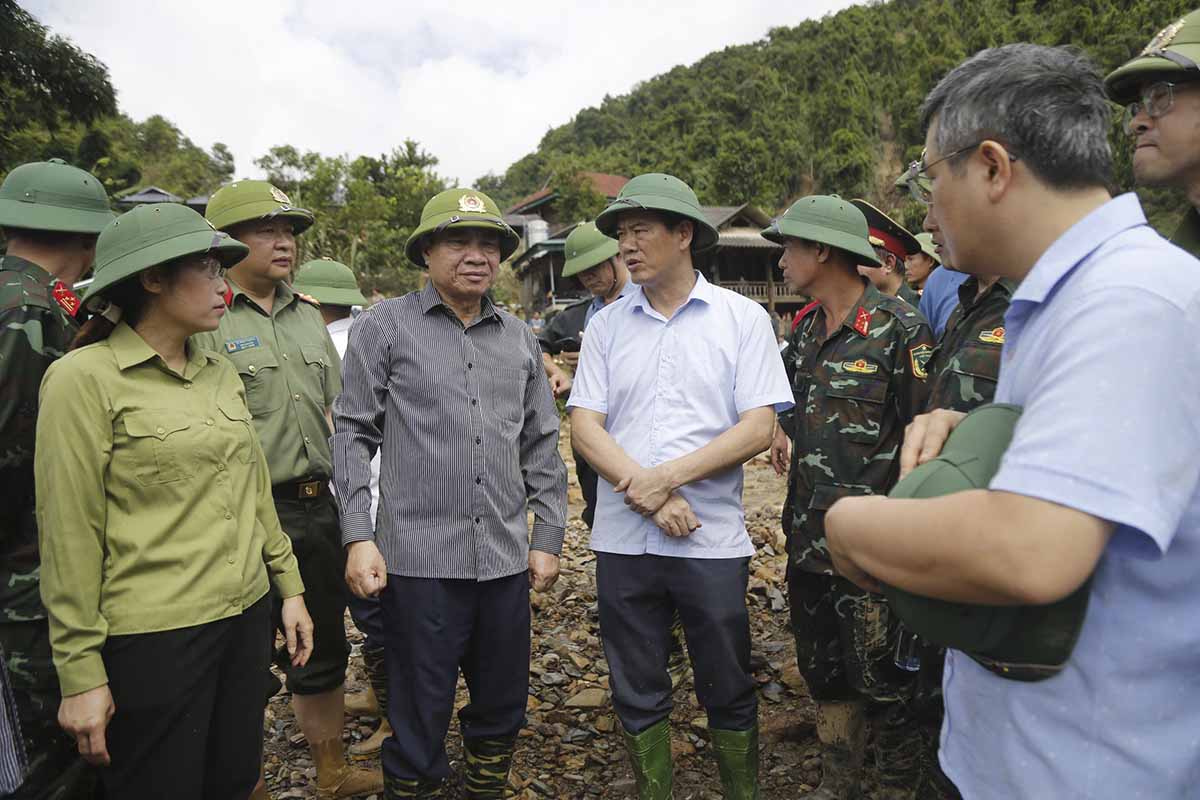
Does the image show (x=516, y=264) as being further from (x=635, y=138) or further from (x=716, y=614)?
(x=716, y=614)

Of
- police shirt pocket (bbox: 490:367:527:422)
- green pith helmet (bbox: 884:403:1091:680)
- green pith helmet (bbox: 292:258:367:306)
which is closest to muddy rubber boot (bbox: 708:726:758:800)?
police shirt pocket (bbox: 490:367:527:422)

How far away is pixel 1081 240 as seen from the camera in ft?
3.91

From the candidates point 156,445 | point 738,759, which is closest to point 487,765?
point 738,759

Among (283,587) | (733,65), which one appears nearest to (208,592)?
(283,587)

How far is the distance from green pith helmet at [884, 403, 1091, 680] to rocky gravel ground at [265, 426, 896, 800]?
7.62 ft

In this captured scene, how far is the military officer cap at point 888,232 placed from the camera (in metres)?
4.33

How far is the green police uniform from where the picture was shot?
3.12 m

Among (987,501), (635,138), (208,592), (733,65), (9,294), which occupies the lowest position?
(208,592)

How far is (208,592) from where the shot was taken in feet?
7.26

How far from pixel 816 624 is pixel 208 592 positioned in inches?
92.3

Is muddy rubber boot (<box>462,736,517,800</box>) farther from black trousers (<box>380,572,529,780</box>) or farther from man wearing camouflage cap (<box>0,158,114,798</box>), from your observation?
man wearing camouflage cap (<box>0,158,114,798</box>)

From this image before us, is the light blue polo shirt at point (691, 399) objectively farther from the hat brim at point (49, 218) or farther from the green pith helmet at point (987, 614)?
the hat brim at point (49, 218)

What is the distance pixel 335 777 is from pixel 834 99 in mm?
53395

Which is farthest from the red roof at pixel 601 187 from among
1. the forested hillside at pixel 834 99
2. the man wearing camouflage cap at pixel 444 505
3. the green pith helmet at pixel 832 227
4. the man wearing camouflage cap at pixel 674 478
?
the man wearing camouflage cap at pixel 444 505
